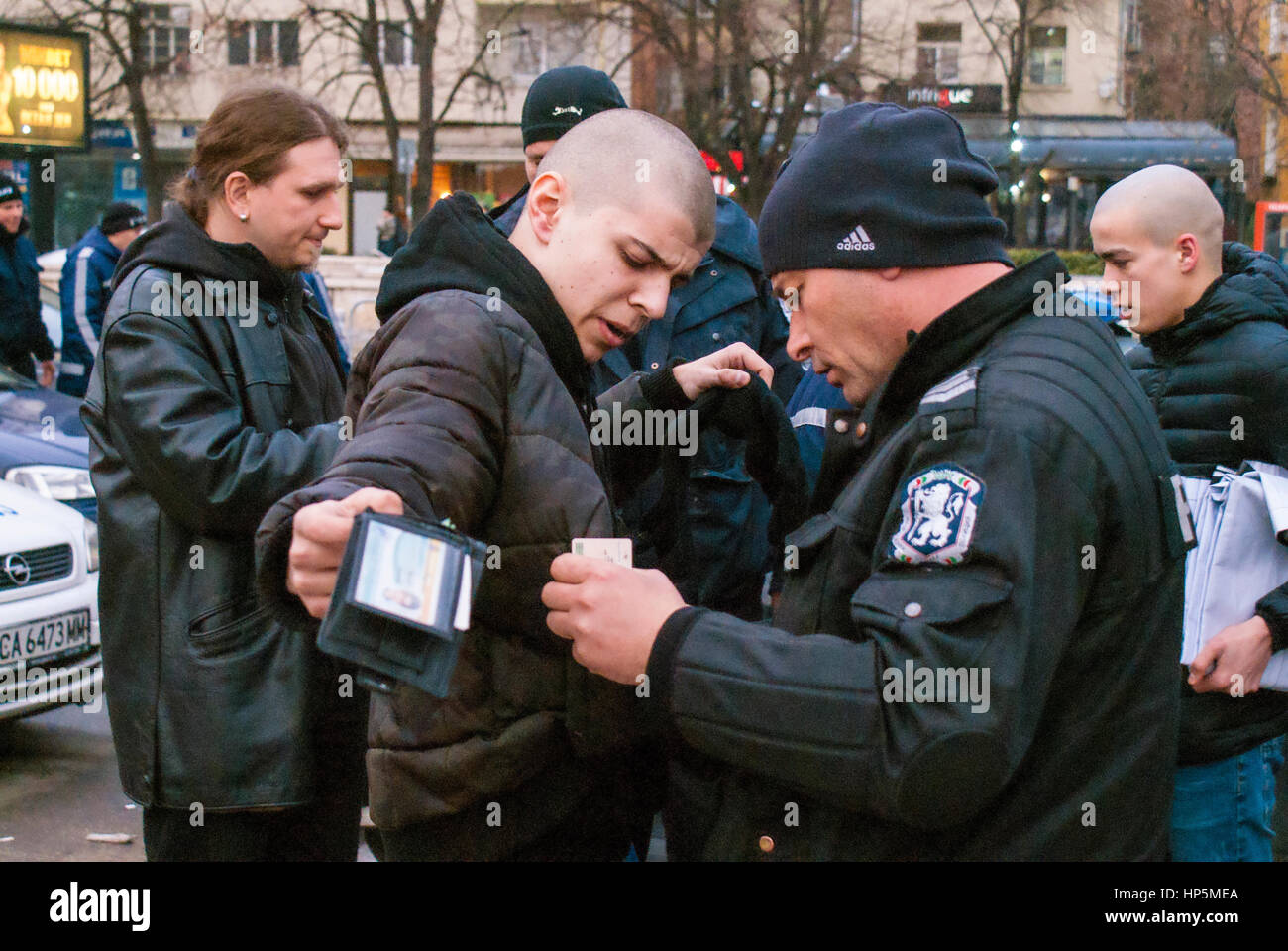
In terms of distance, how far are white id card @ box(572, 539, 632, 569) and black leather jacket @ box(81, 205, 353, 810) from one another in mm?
1094

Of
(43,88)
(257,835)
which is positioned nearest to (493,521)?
(257,835)

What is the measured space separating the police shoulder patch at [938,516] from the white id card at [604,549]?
409mm

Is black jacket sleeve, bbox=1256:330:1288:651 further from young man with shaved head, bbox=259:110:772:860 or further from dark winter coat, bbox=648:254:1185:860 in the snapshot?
young man with shaved head, bbox=259:110:772:860

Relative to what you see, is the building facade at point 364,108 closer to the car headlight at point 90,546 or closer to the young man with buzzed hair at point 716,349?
the car headlight at point 90,546

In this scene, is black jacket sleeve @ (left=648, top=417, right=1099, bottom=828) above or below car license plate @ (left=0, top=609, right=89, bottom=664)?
above

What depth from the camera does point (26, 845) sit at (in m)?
4.75

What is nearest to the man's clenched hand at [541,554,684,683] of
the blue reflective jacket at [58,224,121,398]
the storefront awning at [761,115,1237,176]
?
the blue reflective jacket at [58,224,121,398]

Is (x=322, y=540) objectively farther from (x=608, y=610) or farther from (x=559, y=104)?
(x=559, y=104)

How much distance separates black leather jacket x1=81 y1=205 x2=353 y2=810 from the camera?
280cm

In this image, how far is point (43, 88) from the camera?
Answer: 1405 centimetres

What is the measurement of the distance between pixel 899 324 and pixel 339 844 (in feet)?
6.35
